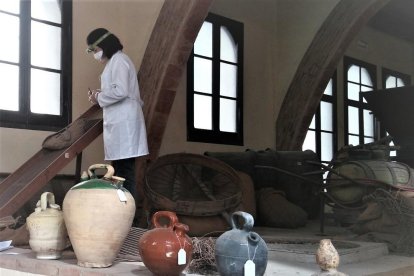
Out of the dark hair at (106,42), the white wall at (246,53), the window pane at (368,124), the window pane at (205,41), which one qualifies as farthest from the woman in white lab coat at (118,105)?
the window pane at (368,124)

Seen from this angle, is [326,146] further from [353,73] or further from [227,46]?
[227,46]

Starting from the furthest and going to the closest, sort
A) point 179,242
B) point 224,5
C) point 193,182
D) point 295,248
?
point 224,5
point 193,182
point 295,248
point 179,242

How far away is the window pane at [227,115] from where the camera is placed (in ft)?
24.0

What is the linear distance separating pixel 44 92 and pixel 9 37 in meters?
0.59

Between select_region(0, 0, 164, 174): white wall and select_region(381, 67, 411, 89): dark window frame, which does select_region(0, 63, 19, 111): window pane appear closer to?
select_region(0, 0, 164, 174): white wall

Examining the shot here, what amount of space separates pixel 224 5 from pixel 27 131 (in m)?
3.36

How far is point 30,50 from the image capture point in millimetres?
5109

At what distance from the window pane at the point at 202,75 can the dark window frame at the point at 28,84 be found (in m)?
1.91

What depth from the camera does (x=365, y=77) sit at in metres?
10.3

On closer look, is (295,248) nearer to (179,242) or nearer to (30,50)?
(179,242)

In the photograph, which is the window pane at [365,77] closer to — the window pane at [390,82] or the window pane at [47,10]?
the window pane at [390,82]


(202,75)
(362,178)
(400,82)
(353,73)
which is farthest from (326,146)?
(362,178)

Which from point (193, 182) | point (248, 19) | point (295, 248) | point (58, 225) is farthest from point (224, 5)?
point (58, 225)


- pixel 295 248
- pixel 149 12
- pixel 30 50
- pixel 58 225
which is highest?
pixel 149 12
